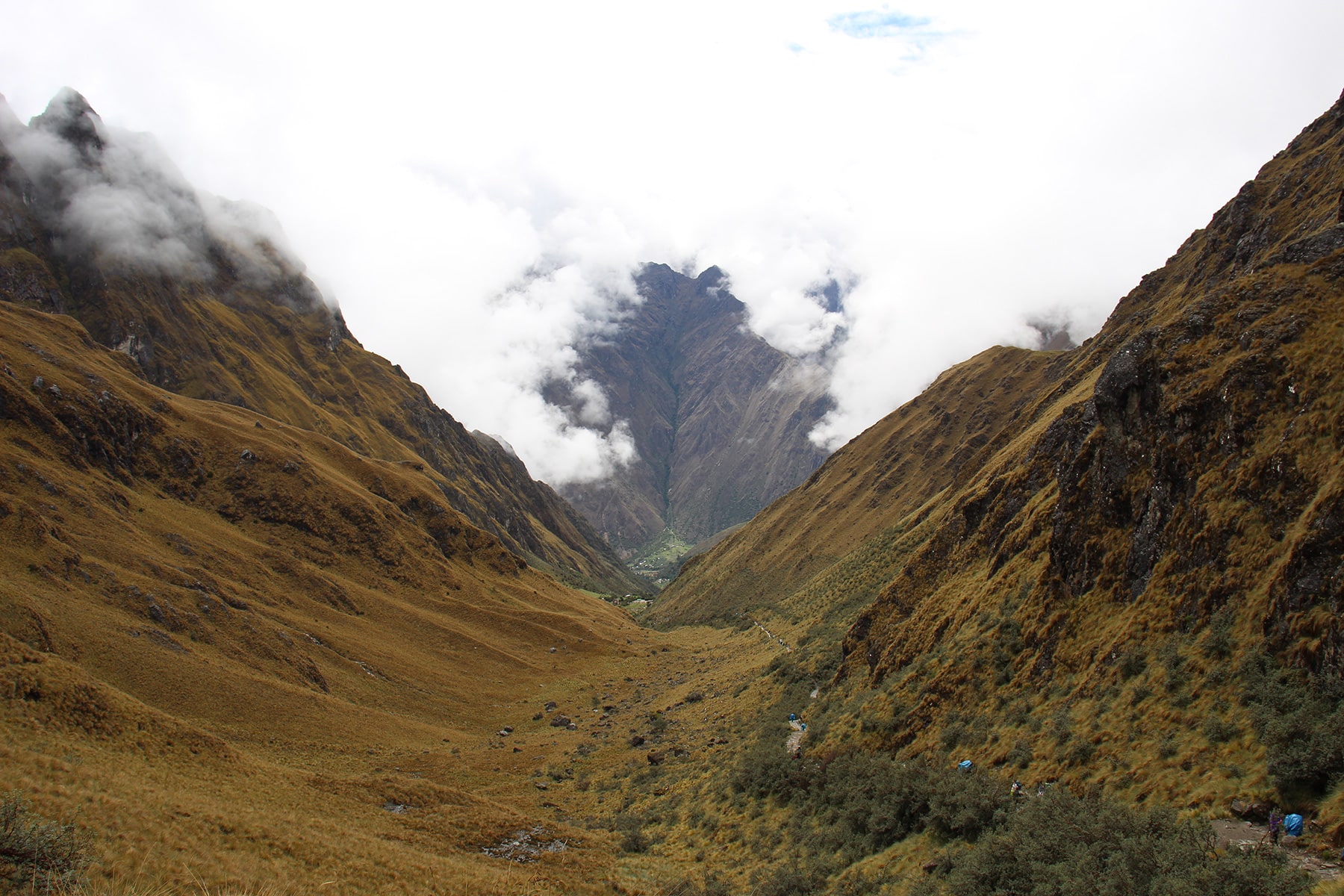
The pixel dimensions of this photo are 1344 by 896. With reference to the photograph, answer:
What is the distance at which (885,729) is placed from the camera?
32.2 metres

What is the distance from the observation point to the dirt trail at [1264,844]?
12.9 metres

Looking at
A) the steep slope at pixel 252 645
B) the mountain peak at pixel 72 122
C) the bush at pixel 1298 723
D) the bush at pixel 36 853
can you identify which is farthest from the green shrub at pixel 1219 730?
the mountain peak at pixel 72 122

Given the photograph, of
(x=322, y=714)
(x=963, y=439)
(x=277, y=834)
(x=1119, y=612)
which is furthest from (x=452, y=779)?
(x=963, y=439)

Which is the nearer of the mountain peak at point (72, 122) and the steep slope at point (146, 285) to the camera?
the steep slope at point (146, 285)

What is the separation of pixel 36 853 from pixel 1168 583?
34.8 meters

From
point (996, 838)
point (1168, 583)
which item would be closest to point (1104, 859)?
point (996, 838)

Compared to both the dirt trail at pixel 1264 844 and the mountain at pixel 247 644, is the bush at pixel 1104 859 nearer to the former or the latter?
the dirt trail at pixel 1264 844

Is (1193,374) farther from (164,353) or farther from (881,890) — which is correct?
(164,353)

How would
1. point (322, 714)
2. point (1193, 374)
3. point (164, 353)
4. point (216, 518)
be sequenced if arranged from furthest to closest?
point (164, 353) < point (216, 518) < point (322, 714) < point (1193, 374)

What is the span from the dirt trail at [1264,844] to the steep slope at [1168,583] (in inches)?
32.1

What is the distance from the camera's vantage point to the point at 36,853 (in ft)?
51.5

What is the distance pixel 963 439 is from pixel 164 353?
586 feet

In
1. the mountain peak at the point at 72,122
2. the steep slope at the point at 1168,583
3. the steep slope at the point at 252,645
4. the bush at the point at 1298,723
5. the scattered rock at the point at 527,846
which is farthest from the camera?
the mountain peak at the point at 72,122

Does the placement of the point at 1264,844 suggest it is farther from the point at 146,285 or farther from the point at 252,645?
the point at 146,285
